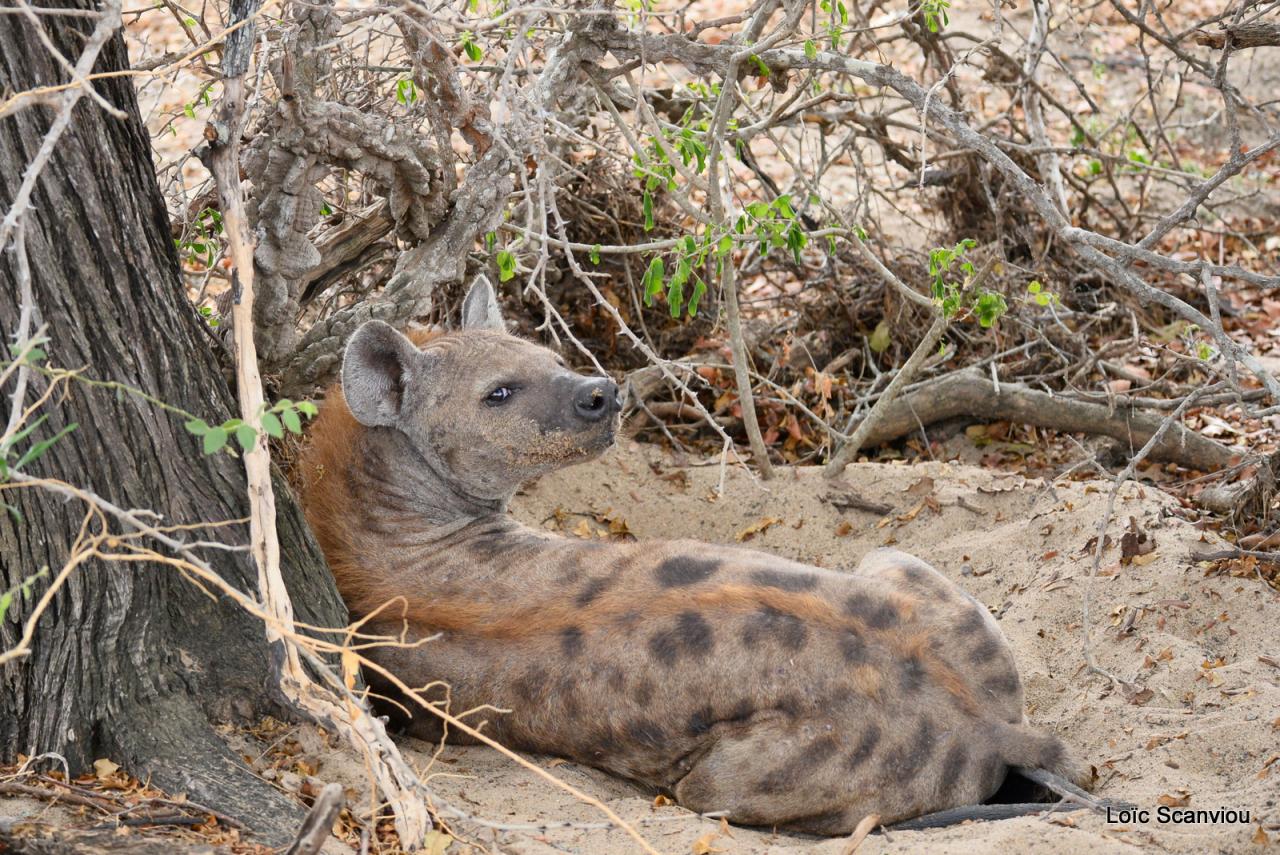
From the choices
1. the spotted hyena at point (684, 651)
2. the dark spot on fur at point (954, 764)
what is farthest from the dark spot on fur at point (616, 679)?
the dark spot on fur at point (954, 764)

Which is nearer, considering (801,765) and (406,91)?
(801,765)

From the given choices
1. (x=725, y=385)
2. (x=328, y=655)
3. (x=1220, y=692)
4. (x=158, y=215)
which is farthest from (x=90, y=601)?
(x=725, y=385)

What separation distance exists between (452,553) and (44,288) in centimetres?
172

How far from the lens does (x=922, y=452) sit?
6.78 m

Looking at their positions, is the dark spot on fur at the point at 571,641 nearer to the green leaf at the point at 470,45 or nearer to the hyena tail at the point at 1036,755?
the hyena tail at the point at 1036,755

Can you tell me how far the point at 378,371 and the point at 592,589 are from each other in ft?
3.61

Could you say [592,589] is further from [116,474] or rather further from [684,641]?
[116,474]

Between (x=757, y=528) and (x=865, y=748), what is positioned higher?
(x=757, y=528)

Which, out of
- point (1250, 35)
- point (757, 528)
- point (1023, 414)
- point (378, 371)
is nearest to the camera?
point (1250, 35)

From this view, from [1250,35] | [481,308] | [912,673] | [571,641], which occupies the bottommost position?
[912,673]

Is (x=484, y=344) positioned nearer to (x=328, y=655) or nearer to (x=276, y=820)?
(x=328, y=655)

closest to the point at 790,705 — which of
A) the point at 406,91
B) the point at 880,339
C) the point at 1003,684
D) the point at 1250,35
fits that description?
the point at 1003,684

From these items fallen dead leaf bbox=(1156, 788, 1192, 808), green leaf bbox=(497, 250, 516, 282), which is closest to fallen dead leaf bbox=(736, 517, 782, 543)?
green leaf bbox=(497, 250, 516, 282)
